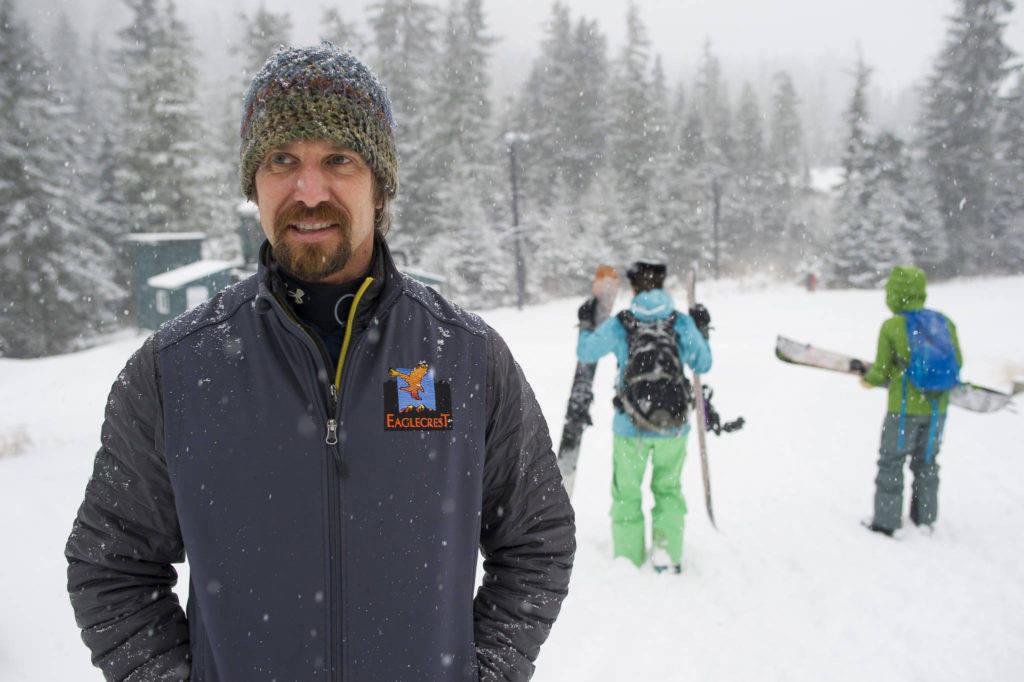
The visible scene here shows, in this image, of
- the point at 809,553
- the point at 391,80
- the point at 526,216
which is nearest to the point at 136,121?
the point at 391,80

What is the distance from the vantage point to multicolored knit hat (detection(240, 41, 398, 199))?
67.4 inches

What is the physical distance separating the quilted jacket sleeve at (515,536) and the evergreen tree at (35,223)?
3166cm

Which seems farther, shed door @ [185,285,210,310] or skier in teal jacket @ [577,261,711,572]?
shed door @ [185,285,210,310]

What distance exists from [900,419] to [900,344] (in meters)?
0.70

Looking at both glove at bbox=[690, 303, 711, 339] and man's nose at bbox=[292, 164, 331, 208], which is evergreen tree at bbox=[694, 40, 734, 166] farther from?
man's nose at bbox=[292, 164, 331, 208]

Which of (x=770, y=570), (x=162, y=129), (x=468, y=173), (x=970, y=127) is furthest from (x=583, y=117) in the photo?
(x=770, y=570)

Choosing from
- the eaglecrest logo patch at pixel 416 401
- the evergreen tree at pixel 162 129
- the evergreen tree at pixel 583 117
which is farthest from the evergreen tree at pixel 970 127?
the evergreen tree at pixel 162 129

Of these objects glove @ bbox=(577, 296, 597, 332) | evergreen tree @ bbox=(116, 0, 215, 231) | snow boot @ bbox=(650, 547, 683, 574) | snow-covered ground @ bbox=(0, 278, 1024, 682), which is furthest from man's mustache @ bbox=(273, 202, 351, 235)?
evergreen tree @ bbox=(116, 0, 215, 231)

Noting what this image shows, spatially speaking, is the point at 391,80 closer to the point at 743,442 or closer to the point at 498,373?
the point at 743,442

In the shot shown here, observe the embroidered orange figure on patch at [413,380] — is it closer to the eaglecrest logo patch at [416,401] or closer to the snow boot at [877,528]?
the eaglecrest logo patch at [416,401]

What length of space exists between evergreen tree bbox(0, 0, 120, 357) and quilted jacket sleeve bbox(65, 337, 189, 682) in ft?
102

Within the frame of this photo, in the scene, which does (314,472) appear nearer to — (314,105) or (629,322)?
(314,105)

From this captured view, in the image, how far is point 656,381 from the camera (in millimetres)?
4562

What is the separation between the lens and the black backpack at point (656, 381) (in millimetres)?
4535
